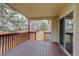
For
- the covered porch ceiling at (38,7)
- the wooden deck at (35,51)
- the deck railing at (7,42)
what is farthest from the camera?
the wooden deck at (35,51)

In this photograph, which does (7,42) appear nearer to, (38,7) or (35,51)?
(35,51)

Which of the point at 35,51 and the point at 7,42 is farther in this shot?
the point at 35,51

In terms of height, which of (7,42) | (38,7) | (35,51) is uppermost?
(38,7)

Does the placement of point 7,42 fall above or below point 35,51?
above

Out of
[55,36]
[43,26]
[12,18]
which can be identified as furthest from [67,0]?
[43,26]

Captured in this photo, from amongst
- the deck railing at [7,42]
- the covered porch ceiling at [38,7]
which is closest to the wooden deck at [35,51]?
the deck railing at [7,42]

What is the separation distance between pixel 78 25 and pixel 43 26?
12.4 meters

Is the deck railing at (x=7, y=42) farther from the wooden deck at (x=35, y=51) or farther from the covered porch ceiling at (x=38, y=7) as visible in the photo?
the covered porch ceiling at (x=38, y=7)

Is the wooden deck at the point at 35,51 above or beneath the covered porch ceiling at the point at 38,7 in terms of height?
beneath

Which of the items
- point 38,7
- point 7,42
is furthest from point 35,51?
point 38,7

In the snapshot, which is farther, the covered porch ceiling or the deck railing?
the covered porch ceiling

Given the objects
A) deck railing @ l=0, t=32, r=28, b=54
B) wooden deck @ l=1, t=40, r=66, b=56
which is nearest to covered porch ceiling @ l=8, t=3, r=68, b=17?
deck railing @ l=0, t=32, r=28, b=54

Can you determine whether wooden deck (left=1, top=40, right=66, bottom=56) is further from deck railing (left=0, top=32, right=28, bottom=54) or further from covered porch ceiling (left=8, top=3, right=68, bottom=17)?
covered porch ceiling (left=8, top=3, right=68, bottom=17)

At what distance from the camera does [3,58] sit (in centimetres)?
200
